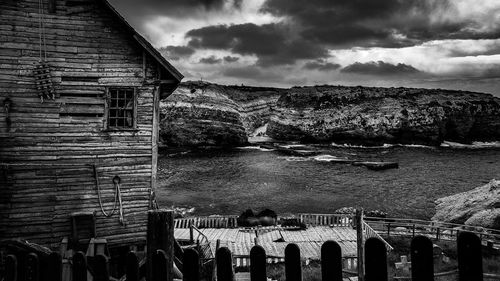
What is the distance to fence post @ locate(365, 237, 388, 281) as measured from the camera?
2.76 meters

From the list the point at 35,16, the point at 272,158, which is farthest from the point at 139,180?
the point at 272,158

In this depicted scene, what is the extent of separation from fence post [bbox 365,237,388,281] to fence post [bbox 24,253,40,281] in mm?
2774

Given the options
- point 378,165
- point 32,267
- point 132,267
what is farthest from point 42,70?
point 378,165

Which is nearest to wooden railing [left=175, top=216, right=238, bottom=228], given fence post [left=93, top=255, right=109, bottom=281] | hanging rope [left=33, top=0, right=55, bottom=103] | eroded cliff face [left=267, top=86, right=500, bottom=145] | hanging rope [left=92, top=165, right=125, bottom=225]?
hanging rope [left=92, top=165, right=125, bottom=225]

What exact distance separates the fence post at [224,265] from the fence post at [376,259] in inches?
40.2

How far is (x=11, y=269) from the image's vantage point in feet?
11.8

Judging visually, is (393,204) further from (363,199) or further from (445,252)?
(445,252)

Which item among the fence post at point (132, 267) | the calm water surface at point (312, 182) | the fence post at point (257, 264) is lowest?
the calm water surface at point (312, 182)

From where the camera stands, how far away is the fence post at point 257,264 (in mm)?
2945

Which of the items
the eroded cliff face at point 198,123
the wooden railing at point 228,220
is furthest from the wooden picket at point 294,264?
the eroded cliff face at point 198,123

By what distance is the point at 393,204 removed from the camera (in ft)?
139

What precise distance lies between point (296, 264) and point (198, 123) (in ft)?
355

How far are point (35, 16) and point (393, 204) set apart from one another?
125 feet

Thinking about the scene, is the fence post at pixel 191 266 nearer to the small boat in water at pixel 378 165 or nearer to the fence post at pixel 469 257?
the fence post at pixel 469 257
